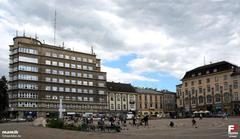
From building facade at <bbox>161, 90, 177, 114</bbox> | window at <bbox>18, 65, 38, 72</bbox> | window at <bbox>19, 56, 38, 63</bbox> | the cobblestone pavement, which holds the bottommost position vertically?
the cobblestone pavement

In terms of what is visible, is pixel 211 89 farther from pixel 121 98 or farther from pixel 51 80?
pixel 51 80

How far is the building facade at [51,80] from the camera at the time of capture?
325ft

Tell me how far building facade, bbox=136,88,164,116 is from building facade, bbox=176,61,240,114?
17553 mm

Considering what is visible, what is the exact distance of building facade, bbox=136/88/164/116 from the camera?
136 meters

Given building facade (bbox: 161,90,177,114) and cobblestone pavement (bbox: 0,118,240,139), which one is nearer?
cobblestone pavement (bbox: 0,118,240,139)

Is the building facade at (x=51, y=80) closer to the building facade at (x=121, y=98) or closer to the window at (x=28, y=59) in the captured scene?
the window at (x=28, y=59)

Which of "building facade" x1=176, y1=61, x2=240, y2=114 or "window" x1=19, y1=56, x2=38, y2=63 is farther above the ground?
"window" x1=19, y1=56, x2=38, y2=63

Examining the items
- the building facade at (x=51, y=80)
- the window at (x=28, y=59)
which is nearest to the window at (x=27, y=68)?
the building facade at (x=51, y=80)

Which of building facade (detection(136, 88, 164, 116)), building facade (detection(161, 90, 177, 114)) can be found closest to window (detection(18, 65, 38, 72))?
building facade (detection(136, 88, 164, 116))

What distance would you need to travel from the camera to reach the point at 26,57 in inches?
3971

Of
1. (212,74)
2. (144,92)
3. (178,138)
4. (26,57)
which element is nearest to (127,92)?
(144,92)

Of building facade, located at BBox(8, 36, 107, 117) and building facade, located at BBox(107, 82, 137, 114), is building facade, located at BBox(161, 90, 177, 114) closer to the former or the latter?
building facade, located at BBox(107, 82, 137, 114)

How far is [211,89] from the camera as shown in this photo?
4230 inches

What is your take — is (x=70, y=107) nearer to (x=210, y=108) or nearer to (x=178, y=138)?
(x=210, y=108)
